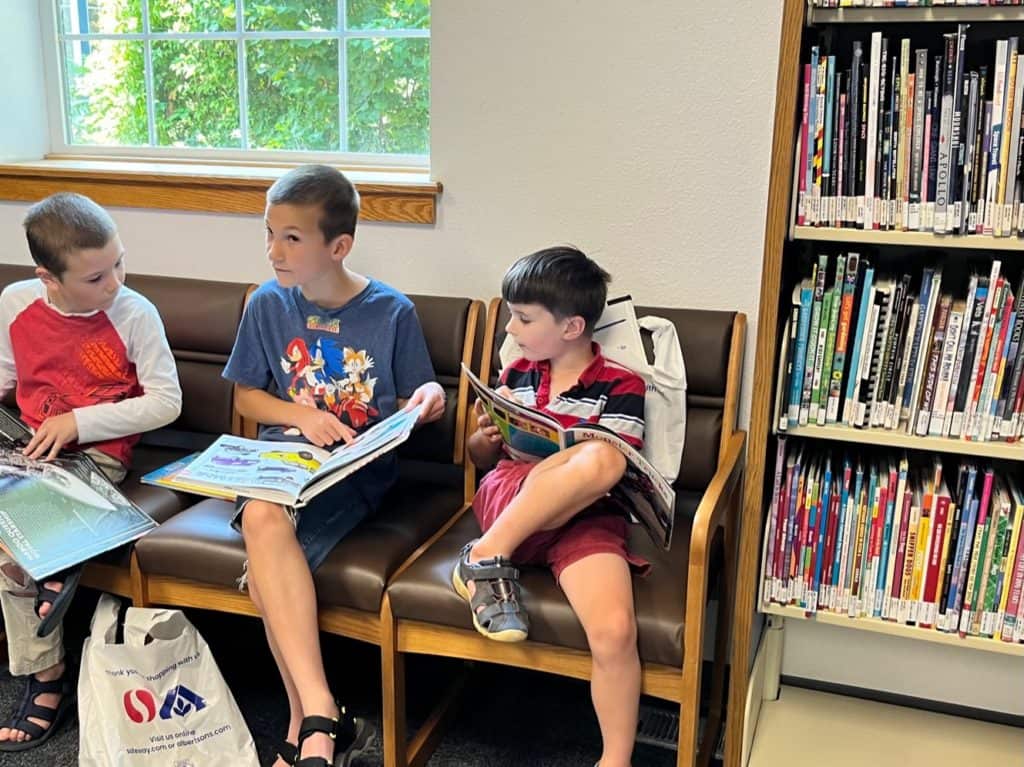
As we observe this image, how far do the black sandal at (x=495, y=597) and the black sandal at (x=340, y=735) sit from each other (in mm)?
298

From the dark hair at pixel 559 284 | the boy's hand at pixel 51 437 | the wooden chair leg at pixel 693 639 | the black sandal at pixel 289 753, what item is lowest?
the black sandal at pixel 289 753

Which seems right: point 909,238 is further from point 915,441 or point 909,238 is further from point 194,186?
point 194,186

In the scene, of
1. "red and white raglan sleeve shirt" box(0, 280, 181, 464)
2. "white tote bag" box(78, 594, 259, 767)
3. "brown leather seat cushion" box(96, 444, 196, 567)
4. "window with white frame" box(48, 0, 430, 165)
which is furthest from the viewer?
"window with white frame" box(48, 0, 430, 165)

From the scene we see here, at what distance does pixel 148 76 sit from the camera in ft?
8.71

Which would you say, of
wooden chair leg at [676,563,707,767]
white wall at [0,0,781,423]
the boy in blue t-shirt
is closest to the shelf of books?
white wall at [0,0,781,423]

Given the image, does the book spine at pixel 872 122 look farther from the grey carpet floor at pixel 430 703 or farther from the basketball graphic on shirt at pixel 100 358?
the basketball graphic on shirt at pixel 100 358

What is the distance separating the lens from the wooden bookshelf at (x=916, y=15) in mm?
1521

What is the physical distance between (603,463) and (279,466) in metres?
0.59

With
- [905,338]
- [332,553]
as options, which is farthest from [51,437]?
[905,338]

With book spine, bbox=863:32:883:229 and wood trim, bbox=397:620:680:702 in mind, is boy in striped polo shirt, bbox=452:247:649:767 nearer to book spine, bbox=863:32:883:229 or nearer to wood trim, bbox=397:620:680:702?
wood trim, bbox=397:620:680:702

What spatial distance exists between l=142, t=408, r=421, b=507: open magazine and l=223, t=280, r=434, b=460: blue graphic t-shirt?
0.09 metres

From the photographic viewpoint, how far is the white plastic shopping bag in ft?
6.08

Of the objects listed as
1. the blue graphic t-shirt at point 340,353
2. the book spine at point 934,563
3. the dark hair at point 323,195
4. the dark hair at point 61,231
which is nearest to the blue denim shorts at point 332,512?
the blue graphic t-shirt at point 340,353

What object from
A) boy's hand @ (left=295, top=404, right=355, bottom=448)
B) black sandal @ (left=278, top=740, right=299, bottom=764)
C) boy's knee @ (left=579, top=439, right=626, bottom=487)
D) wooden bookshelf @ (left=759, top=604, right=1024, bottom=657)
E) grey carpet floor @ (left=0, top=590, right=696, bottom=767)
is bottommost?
grey carpet floor @ (left=0, top=590, right=696, bottom=767)
